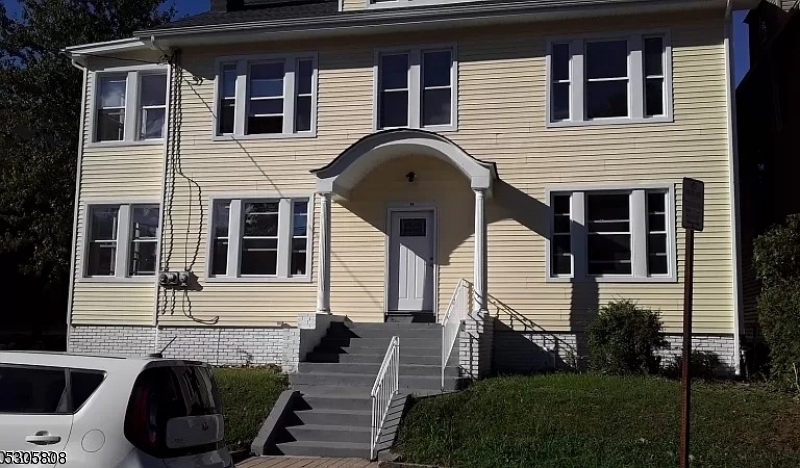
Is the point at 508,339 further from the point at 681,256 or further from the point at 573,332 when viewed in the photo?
the point at 681,256

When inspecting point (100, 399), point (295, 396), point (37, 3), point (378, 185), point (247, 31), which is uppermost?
point (37, 3)

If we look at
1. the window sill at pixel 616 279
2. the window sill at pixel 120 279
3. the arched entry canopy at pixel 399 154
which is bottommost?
the window sill at pixel 120 279

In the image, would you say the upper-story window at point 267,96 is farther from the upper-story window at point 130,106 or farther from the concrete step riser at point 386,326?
the concrete step riser at point 386,326

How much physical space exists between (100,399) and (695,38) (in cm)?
1242

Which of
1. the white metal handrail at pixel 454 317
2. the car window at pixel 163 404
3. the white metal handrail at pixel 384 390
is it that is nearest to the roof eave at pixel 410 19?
the white metal handrail at pixel 454 317

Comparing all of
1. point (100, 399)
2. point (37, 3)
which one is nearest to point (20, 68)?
point (37, 3)

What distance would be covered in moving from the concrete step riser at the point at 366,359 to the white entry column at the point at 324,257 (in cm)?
115

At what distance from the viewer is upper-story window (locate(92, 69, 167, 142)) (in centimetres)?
1742

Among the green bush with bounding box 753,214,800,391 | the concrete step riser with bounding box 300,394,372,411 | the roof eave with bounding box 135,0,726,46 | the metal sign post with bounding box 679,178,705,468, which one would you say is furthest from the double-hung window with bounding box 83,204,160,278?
the metal sign post with bounding box 679,178,705,468

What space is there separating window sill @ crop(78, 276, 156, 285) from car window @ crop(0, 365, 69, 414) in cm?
1092

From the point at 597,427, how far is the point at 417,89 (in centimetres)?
768

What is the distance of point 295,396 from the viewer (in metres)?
12.2

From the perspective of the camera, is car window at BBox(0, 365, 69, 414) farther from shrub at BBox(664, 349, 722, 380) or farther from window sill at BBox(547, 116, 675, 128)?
window sill at BBox(547, 116, 675, 128)

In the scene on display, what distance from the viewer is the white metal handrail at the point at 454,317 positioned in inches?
516
